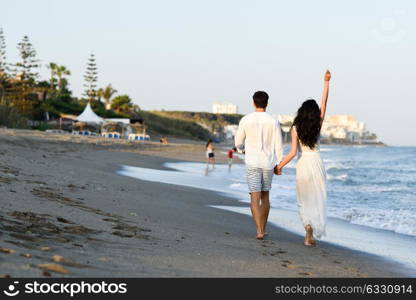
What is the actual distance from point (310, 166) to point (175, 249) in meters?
2.08

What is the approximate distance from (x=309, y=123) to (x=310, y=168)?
50cm

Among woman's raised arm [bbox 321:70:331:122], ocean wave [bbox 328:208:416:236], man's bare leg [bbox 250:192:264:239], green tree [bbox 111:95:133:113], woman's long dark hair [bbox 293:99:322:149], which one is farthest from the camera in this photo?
green tree [bbox 111:95:133:113]

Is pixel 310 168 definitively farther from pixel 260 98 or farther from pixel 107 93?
pixel 107 93

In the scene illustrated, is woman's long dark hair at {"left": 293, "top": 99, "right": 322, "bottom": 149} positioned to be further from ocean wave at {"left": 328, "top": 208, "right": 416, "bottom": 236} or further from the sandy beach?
ocean wave at {"left": 328, "top": 208, "right": 416, "bottom": 236}

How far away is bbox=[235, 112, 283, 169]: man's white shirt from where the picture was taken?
6227 mm

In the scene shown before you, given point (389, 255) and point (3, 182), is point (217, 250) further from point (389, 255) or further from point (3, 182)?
point (3, 182)

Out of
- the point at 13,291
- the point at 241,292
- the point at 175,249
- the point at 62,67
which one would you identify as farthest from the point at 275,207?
the point at 62,67

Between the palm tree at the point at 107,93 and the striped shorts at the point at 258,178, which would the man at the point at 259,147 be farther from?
the palm tree at the point at 107,93

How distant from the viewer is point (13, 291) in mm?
3027

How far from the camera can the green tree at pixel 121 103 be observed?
3115 inches

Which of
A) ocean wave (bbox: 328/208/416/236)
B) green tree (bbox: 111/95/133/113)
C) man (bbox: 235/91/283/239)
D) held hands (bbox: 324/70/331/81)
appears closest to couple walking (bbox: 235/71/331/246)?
man (bbox: 235/91/283/239)

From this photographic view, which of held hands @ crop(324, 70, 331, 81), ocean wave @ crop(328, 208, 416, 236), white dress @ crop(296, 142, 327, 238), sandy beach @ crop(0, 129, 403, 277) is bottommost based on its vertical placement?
ocean wave @ crop(328, 208, 416, 236)

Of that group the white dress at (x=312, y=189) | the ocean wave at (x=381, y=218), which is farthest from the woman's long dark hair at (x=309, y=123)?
the ocean wave at (x=381, y=218)

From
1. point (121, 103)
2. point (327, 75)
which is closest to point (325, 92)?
point (327, 75)
